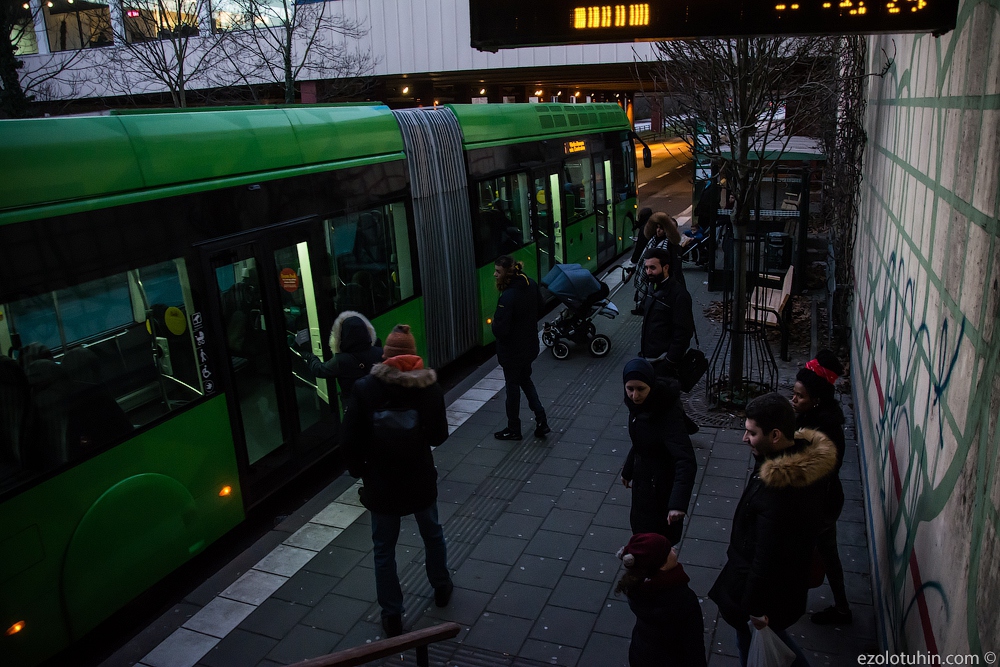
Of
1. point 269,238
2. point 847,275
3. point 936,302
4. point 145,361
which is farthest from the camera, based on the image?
point 847,275

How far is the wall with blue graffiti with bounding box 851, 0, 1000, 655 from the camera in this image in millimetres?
2701

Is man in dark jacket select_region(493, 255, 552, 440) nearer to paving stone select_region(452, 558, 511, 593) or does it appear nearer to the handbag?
the handbag

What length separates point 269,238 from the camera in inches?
258

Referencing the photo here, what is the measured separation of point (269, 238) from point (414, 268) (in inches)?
100.0

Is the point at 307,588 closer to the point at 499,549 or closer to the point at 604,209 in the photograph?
the point at 499,549

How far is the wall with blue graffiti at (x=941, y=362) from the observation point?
2.70 meters

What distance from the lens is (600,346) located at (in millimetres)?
10766

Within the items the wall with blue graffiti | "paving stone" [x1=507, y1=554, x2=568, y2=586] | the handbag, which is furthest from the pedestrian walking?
the handbag

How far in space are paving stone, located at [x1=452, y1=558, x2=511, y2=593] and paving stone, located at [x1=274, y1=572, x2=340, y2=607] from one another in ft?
3.00

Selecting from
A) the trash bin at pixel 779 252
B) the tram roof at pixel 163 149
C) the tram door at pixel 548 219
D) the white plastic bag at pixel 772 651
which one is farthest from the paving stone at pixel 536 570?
the trash bin at pixel 779 252

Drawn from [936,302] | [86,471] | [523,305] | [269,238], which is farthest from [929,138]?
[86,471]

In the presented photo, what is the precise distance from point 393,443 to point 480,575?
5.41 ft

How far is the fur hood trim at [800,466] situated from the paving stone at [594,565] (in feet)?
7.61

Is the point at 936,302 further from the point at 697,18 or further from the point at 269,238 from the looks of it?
the point at 269,238
